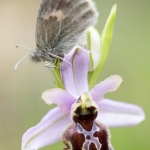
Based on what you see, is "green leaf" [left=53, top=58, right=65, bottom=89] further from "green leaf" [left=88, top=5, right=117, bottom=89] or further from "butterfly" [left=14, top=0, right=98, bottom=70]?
"green leaf" [left=88, top=5, right=117, bottom=89]

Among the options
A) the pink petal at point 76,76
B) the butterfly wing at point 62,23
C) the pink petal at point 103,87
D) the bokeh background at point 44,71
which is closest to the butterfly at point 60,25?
the butterfly wing at point 62,23

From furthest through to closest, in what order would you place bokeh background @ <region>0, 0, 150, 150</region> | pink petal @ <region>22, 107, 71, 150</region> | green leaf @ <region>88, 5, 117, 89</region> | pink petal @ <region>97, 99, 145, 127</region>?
bokeh background @ <region>0, 0, 150, 150</region>
green leaf @ <region>88, 5, 117, 89</region>
pink petal @ <region>97, 99, 145, 127</region>
pink petal @ <region>22, 107, 71, 150</region>

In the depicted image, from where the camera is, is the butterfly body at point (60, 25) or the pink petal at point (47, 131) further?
the butterfly body at point (60, 25)

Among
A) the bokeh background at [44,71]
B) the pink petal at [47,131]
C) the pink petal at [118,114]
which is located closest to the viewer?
the pink petal at [47,131]

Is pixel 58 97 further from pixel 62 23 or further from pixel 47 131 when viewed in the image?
pixel 62 23

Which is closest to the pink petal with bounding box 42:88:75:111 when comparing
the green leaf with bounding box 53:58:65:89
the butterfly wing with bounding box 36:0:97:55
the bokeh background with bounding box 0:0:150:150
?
the green leaf with bounding box 53:58:65:89

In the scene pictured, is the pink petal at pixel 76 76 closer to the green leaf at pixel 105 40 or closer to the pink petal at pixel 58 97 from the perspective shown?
the pink petal at pixel 58 97
